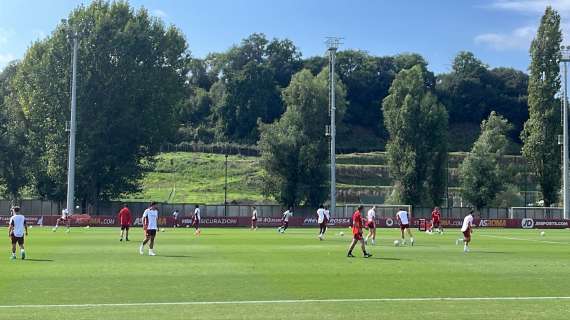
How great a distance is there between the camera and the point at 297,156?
82562mm

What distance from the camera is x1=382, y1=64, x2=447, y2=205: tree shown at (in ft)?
280

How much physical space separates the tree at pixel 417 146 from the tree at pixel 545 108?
1078 centimetres

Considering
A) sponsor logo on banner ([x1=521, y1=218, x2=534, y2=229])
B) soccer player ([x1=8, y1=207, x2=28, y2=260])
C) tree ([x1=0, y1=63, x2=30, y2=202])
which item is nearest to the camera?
soccer player ([x1=8, y1=207, x2=28, y2=260])

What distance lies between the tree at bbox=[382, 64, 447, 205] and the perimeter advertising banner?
45.7 feet

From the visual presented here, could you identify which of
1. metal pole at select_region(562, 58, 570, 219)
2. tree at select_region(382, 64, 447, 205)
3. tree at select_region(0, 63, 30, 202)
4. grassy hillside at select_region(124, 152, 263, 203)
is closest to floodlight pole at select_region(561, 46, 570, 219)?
metal pole at select_region(562, 58, 570, 219)

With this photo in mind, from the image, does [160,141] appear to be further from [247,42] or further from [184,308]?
[247,42]

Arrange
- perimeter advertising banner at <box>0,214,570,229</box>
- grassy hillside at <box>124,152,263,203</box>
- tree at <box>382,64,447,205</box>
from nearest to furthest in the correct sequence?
perimeter advertising banner at <box>0,214,570,229</box>, tree at <box>382,64,447,205</box>, grassy hillside at <box>124,152,263,203</box>

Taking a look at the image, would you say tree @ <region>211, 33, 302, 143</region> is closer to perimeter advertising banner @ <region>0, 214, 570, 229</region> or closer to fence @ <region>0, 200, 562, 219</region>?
fence @ <region>0, 200, 562, 219</region>

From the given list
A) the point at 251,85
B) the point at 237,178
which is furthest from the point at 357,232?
the point at 251,85

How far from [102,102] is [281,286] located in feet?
204

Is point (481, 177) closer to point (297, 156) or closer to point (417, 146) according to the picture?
point (417, 146)

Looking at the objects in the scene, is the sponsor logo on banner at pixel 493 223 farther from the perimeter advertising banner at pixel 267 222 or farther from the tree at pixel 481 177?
the tree at pixel 481 177

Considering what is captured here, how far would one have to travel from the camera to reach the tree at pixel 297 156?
8212 cm

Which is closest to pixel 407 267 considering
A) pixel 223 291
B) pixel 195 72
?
pixel 223 291
